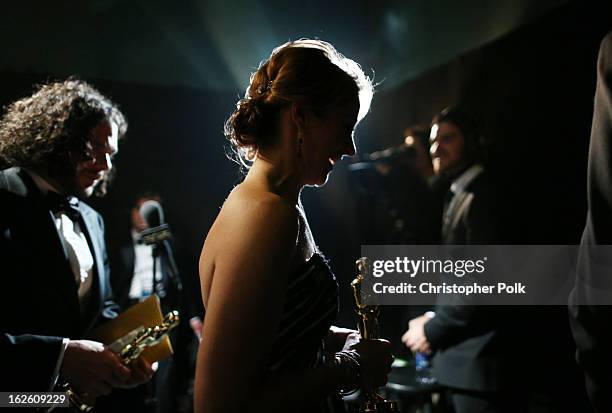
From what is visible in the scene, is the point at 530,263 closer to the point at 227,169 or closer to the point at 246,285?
the point at 246,285

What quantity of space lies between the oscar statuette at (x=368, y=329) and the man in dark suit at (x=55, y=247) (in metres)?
0.73

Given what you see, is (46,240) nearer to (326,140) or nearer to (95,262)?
(95,262)

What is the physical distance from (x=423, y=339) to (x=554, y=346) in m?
0.53

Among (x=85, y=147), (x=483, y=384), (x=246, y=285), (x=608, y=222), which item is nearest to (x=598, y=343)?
(x=608, y=222)

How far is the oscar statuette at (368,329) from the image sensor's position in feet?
3.73

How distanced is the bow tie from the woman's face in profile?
96cm

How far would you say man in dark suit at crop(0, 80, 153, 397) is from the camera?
1.44 meters

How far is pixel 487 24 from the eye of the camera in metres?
2.86

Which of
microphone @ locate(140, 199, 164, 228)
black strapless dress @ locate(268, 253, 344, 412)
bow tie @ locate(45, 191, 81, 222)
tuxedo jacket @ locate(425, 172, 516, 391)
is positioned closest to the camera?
black strapless dress @ locate(268, 253, 344, 412)

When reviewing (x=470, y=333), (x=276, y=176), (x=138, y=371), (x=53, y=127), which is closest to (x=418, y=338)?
(x=470, y=333)

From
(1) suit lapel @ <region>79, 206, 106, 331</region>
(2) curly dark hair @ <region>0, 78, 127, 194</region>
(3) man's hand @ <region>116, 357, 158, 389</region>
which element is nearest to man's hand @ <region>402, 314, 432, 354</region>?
(3) man's hand @ <region>116, 357, 158, 389</region>

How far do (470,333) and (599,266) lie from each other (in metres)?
1.12

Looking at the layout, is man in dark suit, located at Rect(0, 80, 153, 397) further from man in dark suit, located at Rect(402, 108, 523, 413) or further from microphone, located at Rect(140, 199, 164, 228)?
man in dark suit, located at Rect(402, 108, 523, 413)

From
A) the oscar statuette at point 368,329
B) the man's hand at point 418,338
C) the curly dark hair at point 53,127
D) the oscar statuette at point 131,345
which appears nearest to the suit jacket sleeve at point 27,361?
the oscar statuette at point 131,345
